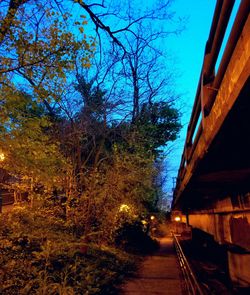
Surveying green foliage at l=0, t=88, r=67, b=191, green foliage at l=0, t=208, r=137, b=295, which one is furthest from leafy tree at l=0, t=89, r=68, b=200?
green foliage at l=0, t=208, r=137, b=295

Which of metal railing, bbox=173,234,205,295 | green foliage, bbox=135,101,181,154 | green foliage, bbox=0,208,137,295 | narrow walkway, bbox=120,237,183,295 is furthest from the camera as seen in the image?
green foliage, bbox=135,101,181,154

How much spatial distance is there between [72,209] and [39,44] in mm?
7195

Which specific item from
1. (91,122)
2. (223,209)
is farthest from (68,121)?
(223,209)

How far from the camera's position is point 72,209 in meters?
11.4

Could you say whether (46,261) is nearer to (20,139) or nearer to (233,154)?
(20,139)

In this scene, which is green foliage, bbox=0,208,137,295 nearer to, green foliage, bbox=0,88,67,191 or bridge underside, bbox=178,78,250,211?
green foliage, bbox=0,88,67,191

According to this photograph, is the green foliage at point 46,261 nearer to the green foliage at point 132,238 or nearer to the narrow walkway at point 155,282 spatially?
the narrow walkway at point 155,282

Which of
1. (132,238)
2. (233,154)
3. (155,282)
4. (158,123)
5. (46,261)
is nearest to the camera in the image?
(233,154)

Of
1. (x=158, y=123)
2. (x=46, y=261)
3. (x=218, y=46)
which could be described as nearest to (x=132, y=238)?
(x=158, y=123)

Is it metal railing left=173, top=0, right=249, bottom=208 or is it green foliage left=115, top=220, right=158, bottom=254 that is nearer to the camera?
metal railing left=173, top=0, right=249, bottom=208

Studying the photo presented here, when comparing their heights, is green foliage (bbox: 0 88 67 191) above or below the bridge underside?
above

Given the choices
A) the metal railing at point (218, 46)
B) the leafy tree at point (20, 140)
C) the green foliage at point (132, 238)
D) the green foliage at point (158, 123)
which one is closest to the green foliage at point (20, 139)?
the leafy tree at point (20, 140)

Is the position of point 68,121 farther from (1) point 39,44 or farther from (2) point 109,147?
(1) point 39,44

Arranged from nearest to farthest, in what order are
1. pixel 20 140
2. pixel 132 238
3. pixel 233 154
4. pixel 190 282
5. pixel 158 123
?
pixel 233 154, pixel 190 282, pixel 20 140, pixel 132 238, pixel 158 123
